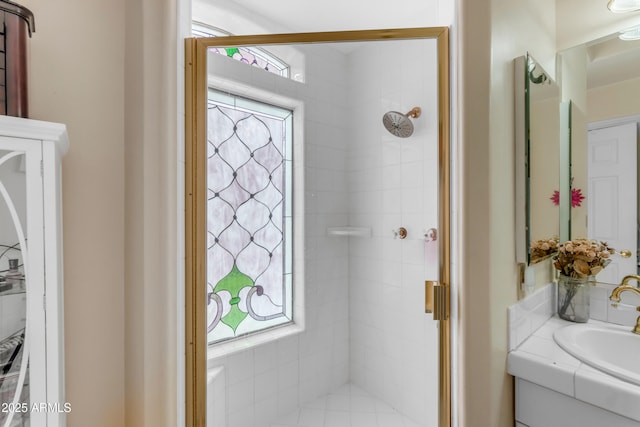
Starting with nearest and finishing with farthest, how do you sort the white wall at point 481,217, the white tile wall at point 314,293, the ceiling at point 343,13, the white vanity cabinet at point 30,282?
1. the white vanity cabinet at point 30,282
2. the white wall at point 481,217
3. the white tile wall at point 314,293
4. the ceiling at point 343,13

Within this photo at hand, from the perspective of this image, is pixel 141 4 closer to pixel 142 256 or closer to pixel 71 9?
pixel 71 9

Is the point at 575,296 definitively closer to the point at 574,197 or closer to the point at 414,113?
the point at 574,197

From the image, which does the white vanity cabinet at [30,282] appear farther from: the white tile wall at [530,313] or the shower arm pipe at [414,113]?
the white tile wall at [530,313]

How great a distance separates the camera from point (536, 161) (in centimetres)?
115

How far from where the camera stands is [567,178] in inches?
53.6

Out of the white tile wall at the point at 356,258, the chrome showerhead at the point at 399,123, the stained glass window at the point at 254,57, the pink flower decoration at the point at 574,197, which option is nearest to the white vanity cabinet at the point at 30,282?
the white tile wall at the point at 356,258

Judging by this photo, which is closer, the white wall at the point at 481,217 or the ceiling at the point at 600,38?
the white wall at the point at 481,217

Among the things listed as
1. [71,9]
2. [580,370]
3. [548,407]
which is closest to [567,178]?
[580,370]

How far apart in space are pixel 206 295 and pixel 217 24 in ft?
3.51

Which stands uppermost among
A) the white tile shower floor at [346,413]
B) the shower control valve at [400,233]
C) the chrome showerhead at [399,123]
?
the chrome showerhead at [399,123]

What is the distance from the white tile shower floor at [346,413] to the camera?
1205 mm

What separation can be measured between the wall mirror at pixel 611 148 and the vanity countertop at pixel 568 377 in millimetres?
494

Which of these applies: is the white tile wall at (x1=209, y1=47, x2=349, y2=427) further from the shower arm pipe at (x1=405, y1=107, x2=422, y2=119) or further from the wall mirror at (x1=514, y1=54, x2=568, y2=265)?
the wall mirror at (x1=514, y1=54, x2=568, y2=265)

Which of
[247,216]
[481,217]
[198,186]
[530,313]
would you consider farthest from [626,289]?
[198,186]
